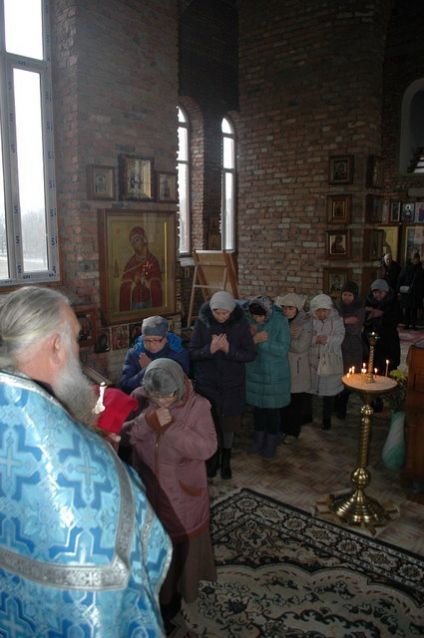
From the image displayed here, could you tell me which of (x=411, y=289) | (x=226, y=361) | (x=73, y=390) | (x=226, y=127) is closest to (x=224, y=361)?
(x=226, y=361)

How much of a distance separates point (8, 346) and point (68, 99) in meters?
4.77

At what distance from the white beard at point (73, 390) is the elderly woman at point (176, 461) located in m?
1.26

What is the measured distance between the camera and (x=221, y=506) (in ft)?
14.5

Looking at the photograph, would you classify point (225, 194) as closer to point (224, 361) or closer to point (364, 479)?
point (224, 361)

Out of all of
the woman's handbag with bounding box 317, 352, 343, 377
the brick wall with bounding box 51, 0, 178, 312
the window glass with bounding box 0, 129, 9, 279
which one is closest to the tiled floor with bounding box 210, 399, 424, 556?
the woman's handbag with bounding box 317, 352, 343, 377

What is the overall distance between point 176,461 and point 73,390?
1544mm

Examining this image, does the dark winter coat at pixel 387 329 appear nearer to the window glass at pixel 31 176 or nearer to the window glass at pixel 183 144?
the window glass at pixel 31 176

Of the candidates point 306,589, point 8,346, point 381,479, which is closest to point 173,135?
point 381,479

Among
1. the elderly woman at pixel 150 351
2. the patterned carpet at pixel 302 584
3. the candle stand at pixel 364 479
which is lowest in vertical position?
the patterned carpet at pixel 302 584

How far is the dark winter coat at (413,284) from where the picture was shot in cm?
1240

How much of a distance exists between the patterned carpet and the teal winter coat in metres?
1.25

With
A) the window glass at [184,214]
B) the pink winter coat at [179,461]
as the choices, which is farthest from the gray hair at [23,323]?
the window glass at [184,214]

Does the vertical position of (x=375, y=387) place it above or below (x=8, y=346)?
below

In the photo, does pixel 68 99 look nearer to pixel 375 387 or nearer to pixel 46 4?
pixel 46 4
